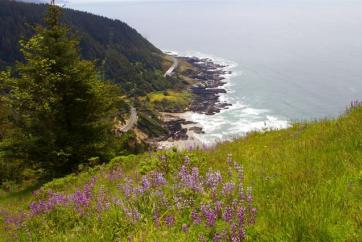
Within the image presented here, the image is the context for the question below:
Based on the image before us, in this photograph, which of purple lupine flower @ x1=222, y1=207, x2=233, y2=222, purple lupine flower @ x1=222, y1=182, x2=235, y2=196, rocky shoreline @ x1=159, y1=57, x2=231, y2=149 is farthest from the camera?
rocky shoreline @ x1=159, y1=57, x2=231, y2=149

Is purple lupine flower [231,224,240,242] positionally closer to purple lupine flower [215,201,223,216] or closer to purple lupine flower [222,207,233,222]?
purple lupine flower [222,207,233,222]

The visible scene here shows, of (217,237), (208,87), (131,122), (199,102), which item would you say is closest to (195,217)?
(217,237)

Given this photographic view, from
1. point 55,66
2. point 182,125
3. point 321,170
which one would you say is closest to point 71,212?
point 321,170

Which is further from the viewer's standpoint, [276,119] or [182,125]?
[182,125]

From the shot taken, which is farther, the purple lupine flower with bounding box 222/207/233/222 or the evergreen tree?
the evergreen tree

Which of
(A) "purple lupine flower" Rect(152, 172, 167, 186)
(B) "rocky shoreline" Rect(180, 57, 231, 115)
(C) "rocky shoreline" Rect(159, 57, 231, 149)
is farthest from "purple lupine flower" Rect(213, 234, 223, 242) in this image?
(B) "rocky shoreline" Rect(180, 57, 231, 115)

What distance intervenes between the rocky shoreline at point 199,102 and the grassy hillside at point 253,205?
201 ft

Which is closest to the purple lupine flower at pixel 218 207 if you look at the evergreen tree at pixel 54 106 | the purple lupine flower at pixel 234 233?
the purple lupine flower at pixel 234 233

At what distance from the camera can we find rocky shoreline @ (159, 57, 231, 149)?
326 ft

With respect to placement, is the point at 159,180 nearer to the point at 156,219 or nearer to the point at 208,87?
the point at 156,219

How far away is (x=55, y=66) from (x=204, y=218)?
19507mm

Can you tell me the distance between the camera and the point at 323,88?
391 feet

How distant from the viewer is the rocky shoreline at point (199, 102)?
99.5 metres

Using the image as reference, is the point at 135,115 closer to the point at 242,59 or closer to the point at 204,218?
the point at 242,59
